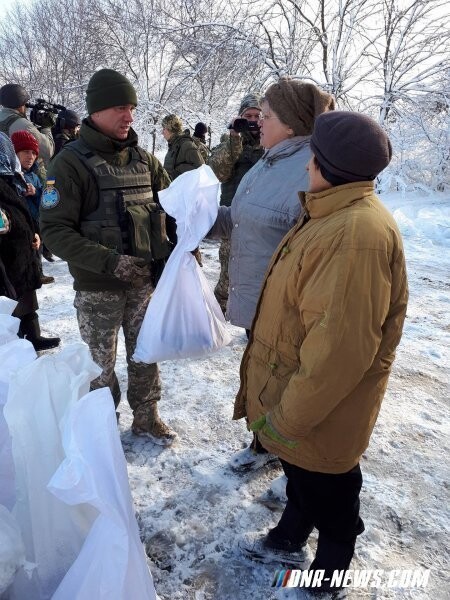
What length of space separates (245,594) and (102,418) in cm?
129

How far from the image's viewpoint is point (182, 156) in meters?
5.41

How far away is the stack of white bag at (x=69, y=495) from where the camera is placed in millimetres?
773

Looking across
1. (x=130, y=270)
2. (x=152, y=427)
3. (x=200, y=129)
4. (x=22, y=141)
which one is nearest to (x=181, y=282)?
(x=130, y=270)

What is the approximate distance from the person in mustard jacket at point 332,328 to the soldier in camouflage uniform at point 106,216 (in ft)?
2.82

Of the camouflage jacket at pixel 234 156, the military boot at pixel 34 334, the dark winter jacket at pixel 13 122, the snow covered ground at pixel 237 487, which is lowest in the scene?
the snow covered ground at pixel 237 487

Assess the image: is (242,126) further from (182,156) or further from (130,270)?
(130,270)

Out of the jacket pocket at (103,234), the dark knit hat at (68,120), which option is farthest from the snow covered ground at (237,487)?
the dark knit hat at (68,120)

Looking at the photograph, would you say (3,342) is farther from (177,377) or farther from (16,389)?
(177,377)

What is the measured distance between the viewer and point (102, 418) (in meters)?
0.88

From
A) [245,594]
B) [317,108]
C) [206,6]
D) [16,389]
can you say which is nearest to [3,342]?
[16,389]

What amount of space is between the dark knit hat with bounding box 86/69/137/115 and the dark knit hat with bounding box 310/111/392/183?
1.13 metres

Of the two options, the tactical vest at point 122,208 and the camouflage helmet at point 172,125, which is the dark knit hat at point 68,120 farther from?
the tactical vest at point 122,208

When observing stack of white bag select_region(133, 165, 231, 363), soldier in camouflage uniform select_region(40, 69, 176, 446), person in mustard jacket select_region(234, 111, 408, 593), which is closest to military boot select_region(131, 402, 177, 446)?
soldier in camouflage uniform select_region(40, 69, 176, 446)

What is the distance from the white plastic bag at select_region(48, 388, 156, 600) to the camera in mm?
766
